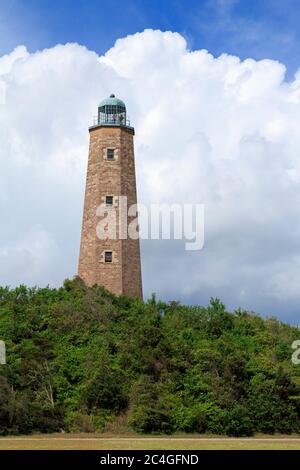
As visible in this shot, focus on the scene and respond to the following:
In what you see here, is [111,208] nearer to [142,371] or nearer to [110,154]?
[110,154]

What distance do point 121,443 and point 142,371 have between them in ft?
35.9

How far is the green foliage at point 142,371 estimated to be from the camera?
34781 mm

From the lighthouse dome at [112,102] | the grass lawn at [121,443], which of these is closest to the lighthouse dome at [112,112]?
the lighthouse dome at [112,102]

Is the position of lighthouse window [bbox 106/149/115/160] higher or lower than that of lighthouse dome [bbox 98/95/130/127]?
lower

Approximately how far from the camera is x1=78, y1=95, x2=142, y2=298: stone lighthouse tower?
5169 centimetres

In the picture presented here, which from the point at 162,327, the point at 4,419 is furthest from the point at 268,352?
the point at 4,419

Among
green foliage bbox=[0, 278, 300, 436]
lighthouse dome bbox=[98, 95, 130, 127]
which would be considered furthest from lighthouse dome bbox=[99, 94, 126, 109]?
green foliage bbox=[0, 278, 300, 436]

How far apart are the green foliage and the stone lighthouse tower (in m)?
4.95

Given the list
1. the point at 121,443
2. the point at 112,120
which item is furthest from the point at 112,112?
the point at 121,443

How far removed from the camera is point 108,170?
174ft

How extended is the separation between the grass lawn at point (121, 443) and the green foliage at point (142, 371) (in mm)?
1853

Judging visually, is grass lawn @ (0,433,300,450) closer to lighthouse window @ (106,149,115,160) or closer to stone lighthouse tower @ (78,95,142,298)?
stone lighthouse tower @ (78,95,142,298)

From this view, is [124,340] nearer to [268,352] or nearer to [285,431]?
[268,352]
